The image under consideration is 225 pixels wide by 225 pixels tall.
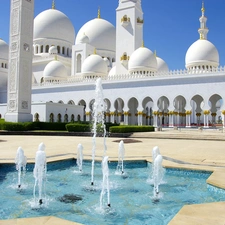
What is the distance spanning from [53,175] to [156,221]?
2981 mm

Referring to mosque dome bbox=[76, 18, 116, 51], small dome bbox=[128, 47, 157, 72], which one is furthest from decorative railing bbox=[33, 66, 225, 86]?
mosque dome bbox=[76, 18, 116, 51]

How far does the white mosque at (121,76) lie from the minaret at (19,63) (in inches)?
177

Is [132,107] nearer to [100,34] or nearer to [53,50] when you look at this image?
[100,34]

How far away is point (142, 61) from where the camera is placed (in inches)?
977

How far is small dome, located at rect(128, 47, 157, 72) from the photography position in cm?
2481

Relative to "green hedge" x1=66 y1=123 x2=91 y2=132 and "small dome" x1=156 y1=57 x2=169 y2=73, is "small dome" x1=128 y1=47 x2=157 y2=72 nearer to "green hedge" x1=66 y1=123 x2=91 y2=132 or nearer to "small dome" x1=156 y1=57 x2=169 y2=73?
"small dome" x1=156 y1=57 x2=169 y2=73

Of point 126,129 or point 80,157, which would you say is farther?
point 126,129

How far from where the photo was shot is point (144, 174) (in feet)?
19.2

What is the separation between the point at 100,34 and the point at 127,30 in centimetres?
693

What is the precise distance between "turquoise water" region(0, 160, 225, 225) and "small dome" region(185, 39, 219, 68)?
19620mm

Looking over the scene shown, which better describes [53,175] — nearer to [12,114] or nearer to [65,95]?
[12,114]

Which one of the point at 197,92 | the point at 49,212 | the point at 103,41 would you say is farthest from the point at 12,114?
the point at 103,41

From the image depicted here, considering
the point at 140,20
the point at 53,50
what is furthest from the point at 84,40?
the point at 140,20

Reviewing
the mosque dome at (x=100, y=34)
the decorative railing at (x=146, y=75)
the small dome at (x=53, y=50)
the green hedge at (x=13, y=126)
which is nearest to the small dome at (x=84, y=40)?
the mosque dome at (x=100, y=34)
